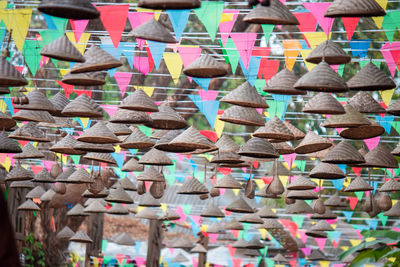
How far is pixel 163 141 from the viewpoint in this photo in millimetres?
8664

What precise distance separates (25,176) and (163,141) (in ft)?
9.58

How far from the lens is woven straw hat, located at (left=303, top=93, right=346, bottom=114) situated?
6902 millimetres

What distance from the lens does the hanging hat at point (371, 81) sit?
22.6 feet

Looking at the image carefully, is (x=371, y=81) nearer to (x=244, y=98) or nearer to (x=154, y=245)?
(x=244, y=98)

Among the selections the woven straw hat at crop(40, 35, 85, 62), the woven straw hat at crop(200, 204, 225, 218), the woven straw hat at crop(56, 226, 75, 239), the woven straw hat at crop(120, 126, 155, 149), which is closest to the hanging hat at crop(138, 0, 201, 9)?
the woven straw hat at crop(40, 35, 85, 62)

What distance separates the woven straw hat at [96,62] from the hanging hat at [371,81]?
7.03 feet

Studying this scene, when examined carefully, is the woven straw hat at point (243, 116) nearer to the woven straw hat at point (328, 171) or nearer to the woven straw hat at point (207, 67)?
the woven straw hat at point (207, 67)

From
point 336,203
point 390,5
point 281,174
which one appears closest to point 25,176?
point 281,174

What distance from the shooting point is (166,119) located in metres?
8.04

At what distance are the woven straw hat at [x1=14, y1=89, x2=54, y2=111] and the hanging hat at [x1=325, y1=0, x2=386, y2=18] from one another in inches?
126

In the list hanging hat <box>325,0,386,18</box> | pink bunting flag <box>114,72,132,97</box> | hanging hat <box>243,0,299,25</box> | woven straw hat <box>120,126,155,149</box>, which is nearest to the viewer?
hanging hat <box>243,0,299,25</box>

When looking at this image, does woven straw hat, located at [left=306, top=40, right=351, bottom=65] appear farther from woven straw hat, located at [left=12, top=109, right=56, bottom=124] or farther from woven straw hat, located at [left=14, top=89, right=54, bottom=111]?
woven straw hat, located at [left=12, top=109, right=56, bottom=124]

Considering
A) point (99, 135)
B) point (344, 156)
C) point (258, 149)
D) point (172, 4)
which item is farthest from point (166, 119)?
point (172, 4)

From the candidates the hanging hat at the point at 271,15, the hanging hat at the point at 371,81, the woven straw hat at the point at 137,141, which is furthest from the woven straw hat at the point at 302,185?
the hanging hat at the point at 271,15
